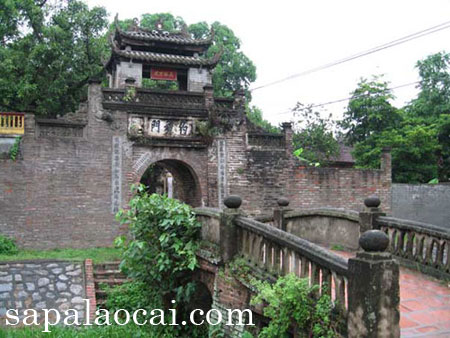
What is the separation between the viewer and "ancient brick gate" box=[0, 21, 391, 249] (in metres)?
11.9

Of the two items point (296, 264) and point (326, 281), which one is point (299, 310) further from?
point (296, 264)

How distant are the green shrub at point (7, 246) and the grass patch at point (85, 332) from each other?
3.61m

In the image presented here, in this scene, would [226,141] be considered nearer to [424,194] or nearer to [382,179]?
[382,179]

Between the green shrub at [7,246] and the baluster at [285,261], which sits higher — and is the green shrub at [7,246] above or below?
below

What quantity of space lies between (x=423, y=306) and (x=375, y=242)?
203 cm

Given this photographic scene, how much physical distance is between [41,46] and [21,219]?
6.36 metres

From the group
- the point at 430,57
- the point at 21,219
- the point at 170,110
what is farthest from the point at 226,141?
the point at 430,57

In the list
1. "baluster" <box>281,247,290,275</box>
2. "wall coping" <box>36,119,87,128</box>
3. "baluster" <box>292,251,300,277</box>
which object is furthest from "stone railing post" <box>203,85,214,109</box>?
"baluster" <box>292,251,300,277</box>

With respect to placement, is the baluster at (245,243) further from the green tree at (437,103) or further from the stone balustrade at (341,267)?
the green tree at (437,103)

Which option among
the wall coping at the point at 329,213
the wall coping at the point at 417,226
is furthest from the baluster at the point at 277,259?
the wall coping at the point at 329,213

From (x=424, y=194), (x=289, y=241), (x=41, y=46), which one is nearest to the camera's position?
(x=289, y=241)

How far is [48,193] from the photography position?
→ 12086 mm

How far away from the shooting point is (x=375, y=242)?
3.68 metres

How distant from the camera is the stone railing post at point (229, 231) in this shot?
6.32 metres
